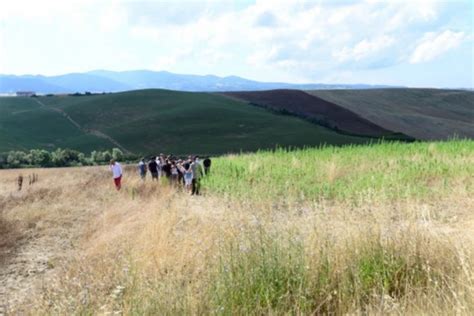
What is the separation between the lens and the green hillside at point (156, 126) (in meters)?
54.6

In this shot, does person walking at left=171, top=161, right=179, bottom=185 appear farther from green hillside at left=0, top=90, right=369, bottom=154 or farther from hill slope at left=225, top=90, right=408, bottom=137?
hill slope at left=225, top=90, right=408, bottom=137

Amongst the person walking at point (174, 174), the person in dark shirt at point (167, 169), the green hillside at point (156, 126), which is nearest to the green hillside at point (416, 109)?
the green hillside at point (156, 126)

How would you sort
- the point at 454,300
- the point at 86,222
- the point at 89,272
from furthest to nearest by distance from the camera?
the point at 86,222 → the point at 89,272 → the point at 454,300

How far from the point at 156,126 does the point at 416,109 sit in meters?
38.9

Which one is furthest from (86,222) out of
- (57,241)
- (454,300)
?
(454,300)

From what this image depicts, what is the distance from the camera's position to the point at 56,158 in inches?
1918

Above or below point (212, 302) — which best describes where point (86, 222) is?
below

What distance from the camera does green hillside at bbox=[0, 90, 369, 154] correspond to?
54.6m

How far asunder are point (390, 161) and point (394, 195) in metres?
7.63

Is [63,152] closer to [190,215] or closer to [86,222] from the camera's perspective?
[86,222]

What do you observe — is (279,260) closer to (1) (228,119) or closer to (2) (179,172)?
(2) (179,172)

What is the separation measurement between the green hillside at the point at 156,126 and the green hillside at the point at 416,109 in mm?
11078

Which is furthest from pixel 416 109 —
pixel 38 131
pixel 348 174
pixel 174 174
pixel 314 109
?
pixel 348 174

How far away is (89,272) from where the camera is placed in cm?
779
